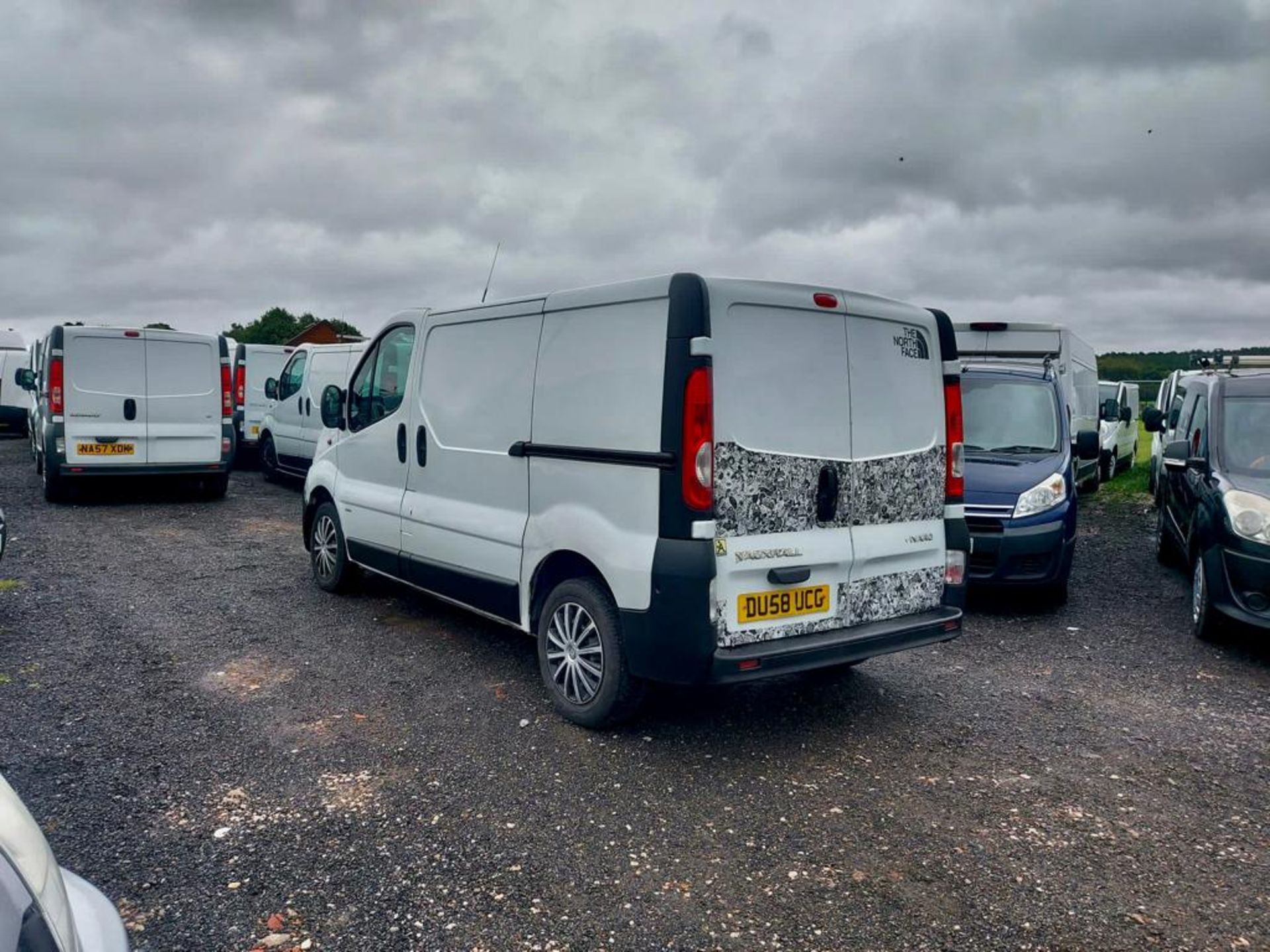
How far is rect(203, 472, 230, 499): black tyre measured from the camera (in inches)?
518

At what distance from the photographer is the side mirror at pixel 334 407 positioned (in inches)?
284

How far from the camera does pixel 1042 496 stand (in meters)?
7.49

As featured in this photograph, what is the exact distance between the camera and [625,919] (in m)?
3.17

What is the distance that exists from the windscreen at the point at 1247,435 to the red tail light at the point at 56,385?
12001 millimetres

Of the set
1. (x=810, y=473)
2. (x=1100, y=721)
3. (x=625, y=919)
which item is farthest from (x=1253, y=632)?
(x=625, y=919)

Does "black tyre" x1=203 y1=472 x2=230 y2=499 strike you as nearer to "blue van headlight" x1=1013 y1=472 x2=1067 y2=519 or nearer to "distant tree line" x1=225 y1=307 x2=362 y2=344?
"blue van headlight" x1=1013 y1=472 x2=1067 y2=519

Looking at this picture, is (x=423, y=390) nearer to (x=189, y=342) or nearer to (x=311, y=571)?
(x=311, y=571)

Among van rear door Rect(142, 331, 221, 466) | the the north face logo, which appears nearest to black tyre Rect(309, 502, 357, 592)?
the the north face logo

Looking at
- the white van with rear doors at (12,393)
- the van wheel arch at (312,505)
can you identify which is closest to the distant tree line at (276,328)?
the white van with rear doors at (12,393)

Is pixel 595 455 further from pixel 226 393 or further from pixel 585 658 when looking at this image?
pixel 226 393

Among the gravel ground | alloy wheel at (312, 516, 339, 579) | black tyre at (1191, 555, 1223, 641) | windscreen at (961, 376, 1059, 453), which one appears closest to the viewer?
the gravel ground

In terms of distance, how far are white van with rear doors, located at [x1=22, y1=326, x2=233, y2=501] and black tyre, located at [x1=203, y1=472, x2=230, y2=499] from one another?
0.35 m

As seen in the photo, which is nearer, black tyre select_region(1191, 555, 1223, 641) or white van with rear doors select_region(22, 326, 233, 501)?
black tyre select_region(1191, 555, 1223, 641)

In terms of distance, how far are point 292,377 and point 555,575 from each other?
10808 millimetres
